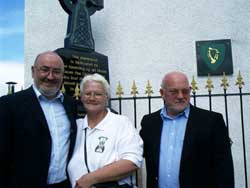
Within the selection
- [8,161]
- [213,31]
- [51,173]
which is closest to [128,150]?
[51,173]

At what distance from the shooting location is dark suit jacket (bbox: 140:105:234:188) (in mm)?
2432

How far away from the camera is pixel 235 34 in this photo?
5367 millimetres

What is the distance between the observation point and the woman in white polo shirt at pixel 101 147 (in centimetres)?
225

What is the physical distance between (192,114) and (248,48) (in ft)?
10.5

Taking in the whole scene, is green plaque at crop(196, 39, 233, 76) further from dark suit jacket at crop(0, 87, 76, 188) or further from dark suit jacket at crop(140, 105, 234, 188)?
dark suit jacket at crop(0, 87, 76, 188)

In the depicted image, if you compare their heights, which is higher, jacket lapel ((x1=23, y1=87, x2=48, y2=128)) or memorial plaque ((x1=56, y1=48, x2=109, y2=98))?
memorial plaque ((x1=56, y1=48, x2=109, y2=98))

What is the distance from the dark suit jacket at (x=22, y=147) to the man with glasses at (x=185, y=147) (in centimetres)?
91

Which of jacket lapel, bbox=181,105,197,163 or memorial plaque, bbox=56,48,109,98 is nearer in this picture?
jacket lapel, bbox=181,105,197,163

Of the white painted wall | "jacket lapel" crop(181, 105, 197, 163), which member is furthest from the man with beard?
the white painted wall

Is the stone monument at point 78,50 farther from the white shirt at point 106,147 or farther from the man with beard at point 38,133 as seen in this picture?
the white shirt at point 106,147

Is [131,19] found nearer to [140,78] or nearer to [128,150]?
[140,78]

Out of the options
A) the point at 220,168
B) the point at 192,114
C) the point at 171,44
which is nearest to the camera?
the point at 220,168

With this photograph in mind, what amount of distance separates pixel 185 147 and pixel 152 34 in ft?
11.4

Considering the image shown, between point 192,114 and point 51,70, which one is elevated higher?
point 51,70
